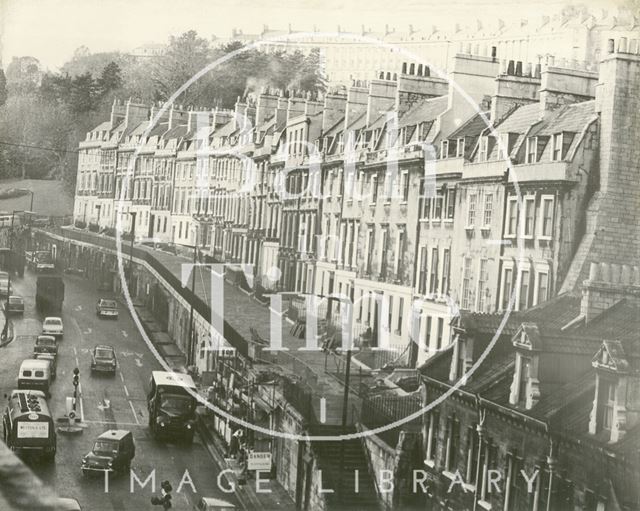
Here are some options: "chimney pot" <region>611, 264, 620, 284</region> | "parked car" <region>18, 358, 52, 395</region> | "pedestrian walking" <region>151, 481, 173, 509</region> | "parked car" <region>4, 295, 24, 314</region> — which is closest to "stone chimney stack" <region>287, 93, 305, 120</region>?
"parked car" <region>4, 295, 24, 314</region>

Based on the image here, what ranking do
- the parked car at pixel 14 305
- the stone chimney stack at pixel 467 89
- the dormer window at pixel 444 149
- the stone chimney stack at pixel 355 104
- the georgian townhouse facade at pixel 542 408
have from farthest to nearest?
1. the stone chimney stack at pixel 355 104
2. the stone chimney stack at pixel 467 89
3. the dormer window at pixel 444 149
4. the parked car at pixel 14 305
5. the georgian townhouse facade at pixel 542 408

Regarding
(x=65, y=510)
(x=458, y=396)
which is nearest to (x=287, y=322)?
(x=458, y=396)

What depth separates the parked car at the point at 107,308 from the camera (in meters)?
25.7

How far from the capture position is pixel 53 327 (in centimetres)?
2672

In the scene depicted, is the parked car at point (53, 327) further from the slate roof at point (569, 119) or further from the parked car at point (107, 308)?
the slate roof at point (569, 119)

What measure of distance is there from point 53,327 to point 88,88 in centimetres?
632

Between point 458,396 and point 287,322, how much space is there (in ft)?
36.6

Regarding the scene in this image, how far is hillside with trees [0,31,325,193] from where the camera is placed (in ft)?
69.4

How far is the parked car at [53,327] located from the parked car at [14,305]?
0.81 m

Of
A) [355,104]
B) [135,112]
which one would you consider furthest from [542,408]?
[355,104]

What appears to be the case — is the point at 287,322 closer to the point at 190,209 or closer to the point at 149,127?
the point at 190,209

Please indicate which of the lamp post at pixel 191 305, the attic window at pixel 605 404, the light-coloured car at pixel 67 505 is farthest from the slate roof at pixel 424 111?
the light-coloured car at pixel 67 505

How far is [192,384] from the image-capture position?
91.0 feet

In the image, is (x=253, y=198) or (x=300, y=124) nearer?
(x=253, y=198)
